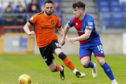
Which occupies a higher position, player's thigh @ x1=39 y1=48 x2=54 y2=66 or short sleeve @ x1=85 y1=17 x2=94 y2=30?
short sleeve @ x1=85 y1=17 x2=94 y2=30

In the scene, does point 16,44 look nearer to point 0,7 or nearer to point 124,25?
point 0,7

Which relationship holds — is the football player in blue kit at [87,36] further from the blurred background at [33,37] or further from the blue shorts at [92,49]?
the blurred background at [33,37]

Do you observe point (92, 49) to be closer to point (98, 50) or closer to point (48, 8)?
point (98, 50)

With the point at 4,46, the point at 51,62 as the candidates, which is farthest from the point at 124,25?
the point at 51,62

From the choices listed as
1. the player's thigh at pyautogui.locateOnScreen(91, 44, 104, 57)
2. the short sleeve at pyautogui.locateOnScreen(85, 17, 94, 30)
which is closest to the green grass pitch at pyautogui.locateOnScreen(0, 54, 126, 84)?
the player's thigh at pyautogui.locateOnScreen(91, 44, 104, 57)

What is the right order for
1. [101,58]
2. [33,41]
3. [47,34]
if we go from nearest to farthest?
1. [101,58]
2. [47,34]
3. [33,41]

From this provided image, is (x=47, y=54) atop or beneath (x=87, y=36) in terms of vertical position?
beneath

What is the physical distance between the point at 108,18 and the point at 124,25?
115cm

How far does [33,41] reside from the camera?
23516mm

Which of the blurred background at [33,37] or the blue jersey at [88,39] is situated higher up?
the blue jersey at [88,39]

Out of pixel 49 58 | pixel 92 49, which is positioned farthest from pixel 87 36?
pixel 49 58

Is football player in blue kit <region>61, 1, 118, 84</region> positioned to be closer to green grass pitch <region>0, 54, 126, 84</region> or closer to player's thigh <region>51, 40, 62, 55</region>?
player's thigh <region>51, 40, 62, 55</region>

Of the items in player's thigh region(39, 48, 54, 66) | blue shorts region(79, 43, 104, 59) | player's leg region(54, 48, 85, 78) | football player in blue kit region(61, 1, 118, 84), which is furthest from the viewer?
player's thigh region(39, 48, 54, 66)

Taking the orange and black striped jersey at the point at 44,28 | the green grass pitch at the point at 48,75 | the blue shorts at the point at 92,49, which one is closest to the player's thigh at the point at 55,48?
the orange and black striped jersey at the point at 44,28
